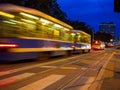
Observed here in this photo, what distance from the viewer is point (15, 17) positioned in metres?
21.6

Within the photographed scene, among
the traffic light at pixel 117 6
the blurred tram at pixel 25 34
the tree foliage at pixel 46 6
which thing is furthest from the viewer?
the tree foliage at pixel 46 6

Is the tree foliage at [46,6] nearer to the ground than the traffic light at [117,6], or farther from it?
farther from it

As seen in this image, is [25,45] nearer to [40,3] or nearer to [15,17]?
[15,17]

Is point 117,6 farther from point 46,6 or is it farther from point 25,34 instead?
point 46,6

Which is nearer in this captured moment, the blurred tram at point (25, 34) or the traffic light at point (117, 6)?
the traffic light at point (117, 6)

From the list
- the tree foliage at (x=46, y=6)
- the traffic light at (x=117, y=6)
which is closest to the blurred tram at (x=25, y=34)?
the traffic light at (x=117, y=6)

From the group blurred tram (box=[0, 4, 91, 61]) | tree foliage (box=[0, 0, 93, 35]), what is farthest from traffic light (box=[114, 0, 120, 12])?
tree foliage (box=[0, 0, 93, 35])

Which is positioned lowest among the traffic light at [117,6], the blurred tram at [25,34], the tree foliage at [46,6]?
the blurred tram at [25,34]

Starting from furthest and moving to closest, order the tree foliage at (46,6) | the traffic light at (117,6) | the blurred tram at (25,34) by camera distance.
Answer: the tree foliage at (46,6) < the blurred tram at (25,34) < the traffic light at (117,6)

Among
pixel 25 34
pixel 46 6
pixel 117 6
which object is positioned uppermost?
pixel 46 6

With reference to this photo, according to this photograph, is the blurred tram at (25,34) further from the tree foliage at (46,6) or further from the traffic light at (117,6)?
the tree foliage at (46,6)

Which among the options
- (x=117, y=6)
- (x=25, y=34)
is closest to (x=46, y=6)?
(x=25, y=34)

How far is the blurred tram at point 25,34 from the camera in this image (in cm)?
2075

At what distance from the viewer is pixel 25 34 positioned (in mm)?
22703
